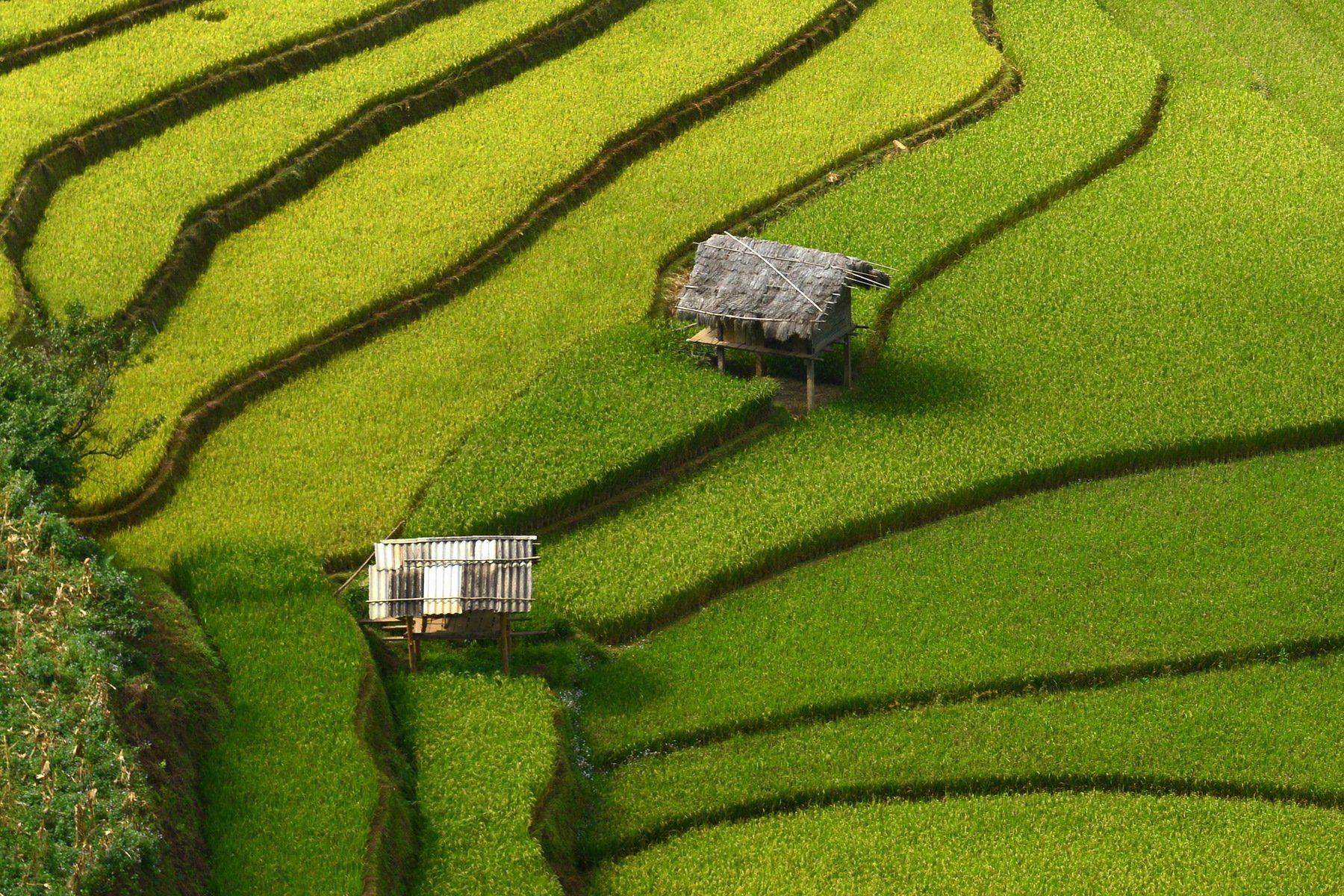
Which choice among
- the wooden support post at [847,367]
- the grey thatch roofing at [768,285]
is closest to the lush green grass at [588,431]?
the grey thatch roofing at [768,285]

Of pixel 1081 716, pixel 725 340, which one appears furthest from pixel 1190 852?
pixel 725 340

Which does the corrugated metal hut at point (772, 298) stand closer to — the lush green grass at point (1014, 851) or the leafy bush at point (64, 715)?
the lush green grass at point (1014, 851)

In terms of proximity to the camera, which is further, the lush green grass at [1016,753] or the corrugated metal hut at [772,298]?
the corrugated metal hut at [772,298]

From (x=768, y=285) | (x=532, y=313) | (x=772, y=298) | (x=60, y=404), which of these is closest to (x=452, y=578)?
(x=60, y=404)

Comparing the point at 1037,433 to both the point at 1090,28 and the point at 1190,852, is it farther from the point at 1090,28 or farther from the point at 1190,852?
the point at 1090,28

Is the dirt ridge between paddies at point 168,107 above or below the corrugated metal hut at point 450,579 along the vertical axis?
above

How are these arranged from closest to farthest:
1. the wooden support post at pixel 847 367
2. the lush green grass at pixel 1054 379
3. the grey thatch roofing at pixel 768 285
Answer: the lush green grass at pixel 1054 379, the grey thatch roofing at pixel 768 285, the wooden support post at pixel 847 367

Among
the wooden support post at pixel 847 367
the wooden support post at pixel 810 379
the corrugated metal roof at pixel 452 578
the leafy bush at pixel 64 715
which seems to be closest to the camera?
the leafy bush at pixel 64 715

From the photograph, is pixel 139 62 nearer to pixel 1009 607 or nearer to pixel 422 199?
pixel 422 199
